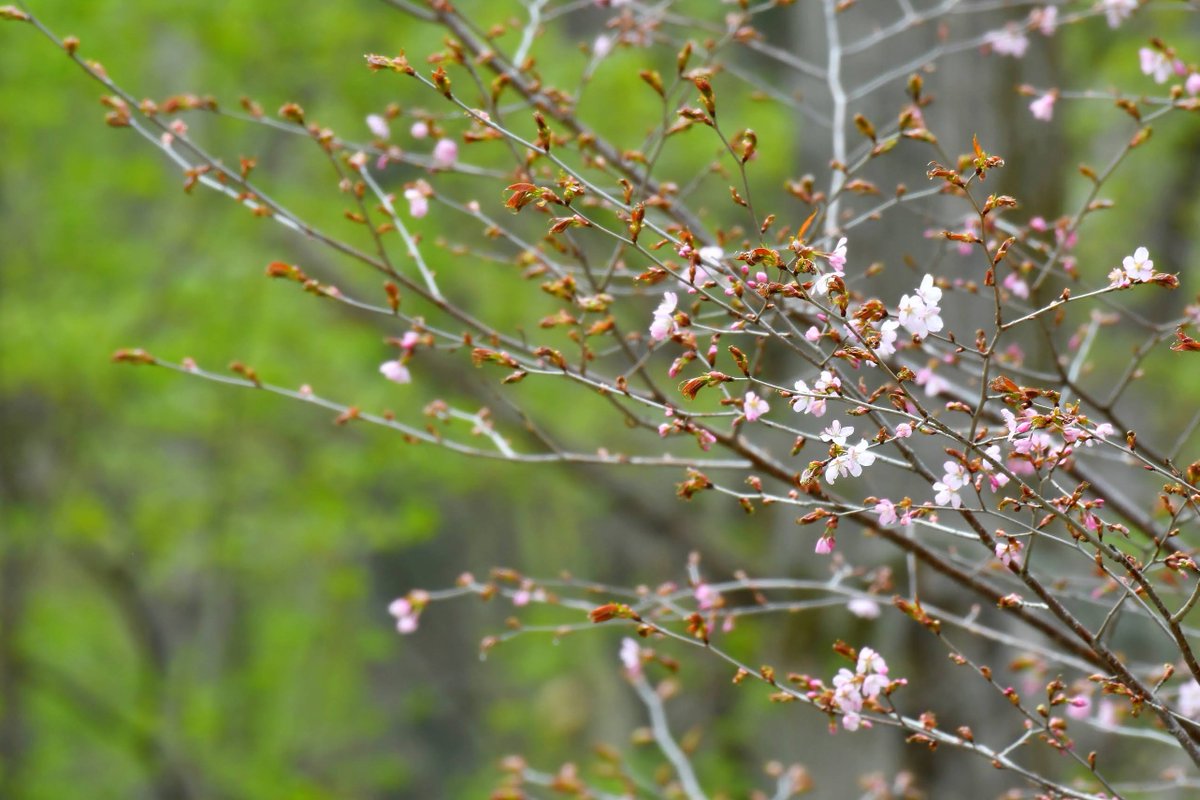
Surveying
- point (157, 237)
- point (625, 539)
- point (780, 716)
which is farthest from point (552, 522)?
point (780, 716)

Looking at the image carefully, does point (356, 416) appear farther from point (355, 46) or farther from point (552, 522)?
point (552, 522)

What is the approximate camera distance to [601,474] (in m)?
6.35

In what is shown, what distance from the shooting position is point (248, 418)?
7418mm

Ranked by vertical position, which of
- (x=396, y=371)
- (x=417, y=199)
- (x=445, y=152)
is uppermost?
(x=445, y=152)

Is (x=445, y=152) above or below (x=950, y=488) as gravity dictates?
above

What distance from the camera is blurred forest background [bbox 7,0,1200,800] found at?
6289mm

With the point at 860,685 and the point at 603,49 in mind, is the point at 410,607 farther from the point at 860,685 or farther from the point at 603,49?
the point at 603,49

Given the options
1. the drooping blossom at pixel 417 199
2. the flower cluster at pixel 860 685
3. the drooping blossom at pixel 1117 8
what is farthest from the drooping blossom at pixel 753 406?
the drooping blossom at pixel 1117 8

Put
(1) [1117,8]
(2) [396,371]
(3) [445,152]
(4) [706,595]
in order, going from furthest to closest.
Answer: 1. (3) [445,152]
2. (1) [1117,8]
3. (4) [706,595]
4. (2) [396,371]

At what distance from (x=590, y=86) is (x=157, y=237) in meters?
2.68

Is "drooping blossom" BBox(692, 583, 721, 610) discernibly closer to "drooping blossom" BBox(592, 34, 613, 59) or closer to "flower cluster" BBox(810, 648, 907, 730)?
"flower cluster" BBox(810, 648, 907, 730)

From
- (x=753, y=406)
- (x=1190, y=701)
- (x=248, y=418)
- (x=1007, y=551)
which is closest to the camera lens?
(x=1007, y=551)

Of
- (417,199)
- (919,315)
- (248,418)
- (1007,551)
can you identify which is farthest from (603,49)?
(248,418)

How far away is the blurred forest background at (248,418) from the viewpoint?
629cm
